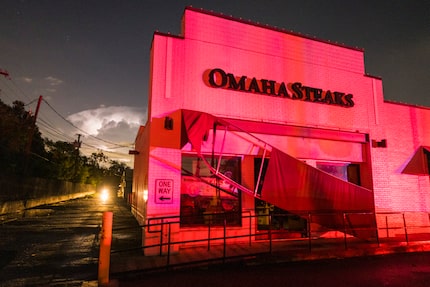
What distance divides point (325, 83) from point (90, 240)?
34.3ft

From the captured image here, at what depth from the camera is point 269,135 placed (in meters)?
10.7

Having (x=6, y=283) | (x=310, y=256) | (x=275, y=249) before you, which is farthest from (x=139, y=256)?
(x=310, y=256)

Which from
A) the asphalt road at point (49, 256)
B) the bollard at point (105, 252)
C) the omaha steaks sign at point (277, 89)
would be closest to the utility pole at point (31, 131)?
the asphalt road at point (49, 256)

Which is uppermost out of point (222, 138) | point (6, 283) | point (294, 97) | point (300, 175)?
point (294, 97)

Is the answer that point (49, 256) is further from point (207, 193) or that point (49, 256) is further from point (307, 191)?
point (307, 191)

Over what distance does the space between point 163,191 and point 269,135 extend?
4147 mm

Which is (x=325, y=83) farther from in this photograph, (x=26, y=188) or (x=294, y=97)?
(x=26, y=188)

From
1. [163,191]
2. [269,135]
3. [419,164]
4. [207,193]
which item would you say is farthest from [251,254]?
[419,164]

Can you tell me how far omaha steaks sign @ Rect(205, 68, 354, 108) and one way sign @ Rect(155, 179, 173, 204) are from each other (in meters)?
3.51

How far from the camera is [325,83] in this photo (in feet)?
Result: 39.2

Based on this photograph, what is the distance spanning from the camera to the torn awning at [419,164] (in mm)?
12883

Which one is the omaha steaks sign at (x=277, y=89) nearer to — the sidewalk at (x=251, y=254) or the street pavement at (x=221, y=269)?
the sidewalk at (x=251, y=254)

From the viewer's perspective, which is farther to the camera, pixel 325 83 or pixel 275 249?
pixel 325 83

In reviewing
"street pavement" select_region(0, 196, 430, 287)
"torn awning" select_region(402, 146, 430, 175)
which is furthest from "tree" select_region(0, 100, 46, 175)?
"torn awning" select_region(402, 146, 430, 175)
